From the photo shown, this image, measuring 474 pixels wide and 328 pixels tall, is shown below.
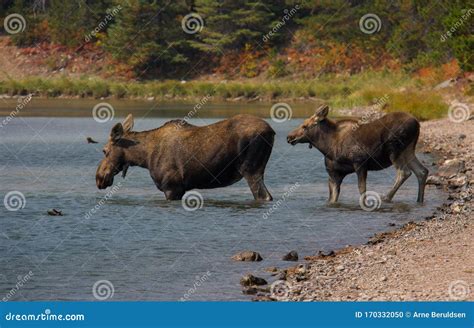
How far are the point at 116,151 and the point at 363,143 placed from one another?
17.1 feet

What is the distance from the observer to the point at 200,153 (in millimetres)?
20500

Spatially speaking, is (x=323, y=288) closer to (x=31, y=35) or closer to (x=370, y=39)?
(x=370, y=39)

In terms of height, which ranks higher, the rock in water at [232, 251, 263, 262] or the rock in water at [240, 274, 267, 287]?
the rock in water at [240, 274, 267, 287]

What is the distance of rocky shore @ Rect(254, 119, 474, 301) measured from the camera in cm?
1209

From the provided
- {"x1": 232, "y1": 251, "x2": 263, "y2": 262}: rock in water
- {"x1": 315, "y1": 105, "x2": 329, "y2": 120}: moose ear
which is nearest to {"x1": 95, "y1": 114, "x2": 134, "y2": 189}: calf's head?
{"x1": 315, "y1": 105, "x2": 329, "y2": 120}: moose ear

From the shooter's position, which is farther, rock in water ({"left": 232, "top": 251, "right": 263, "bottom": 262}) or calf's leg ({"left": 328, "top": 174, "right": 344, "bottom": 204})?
calf's leg ({"left": 328, "top": 174, "right": 344, "bottom": 204})

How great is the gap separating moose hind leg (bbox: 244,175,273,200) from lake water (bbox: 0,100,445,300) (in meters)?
0.25

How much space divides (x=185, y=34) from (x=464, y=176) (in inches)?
2855

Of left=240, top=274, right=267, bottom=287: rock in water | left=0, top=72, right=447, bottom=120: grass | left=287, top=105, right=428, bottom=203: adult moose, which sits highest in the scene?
left=287, top=105, right=428, bottom=203: adult moose

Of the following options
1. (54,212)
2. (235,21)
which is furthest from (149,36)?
(54,212)

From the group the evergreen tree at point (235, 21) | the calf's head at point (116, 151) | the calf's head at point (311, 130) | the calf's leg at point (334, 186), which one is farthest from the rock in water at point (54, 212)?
the evergreen tree at point (235, 21)

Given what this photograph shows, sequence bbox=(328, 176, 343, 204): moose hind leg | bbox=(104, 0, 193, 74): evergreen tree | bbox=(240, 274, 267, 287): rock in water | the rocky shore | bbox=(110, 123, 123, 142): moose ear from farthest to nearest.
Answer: bbox=(104, 0, 193, 74): evergreen tree < bbox=(110, 123, 123, 142): moose ear < bbox=(328, 176, 343, 204): moose hind leg < bbox=(240, 274, 267, 287): rock in water < the rocky shore

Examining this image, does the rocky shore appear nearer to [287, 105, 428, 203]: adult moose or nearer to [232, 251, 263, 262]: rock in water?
[232, 251, 263, 262]: rock in water

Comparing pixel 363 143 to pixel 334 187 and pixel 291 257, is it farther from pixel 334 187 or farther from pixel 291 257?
pixel 291 257
